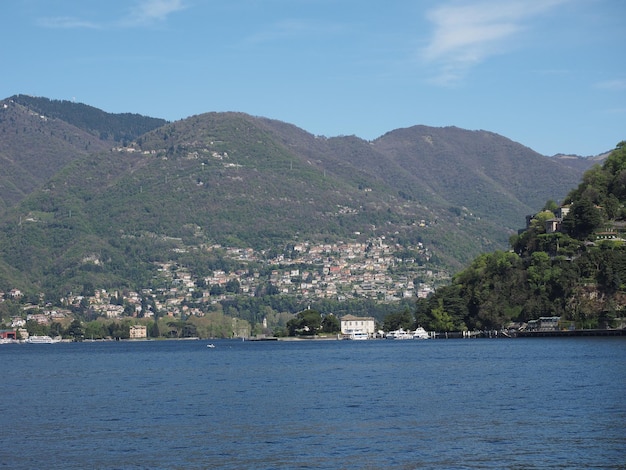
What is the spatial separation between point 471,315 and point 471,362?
276 ft

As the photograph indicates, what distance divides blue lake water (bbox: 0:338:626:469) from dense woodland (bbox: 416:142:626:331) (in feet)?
211

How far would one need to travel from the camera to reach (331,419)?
53500 millimetres

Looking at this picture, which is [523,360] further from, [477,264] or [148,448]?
[477,264]

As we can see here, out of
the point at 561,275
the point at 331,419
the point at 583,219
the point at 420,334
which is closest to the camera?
the point at 331,419

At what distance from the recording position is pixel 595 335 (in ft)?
497

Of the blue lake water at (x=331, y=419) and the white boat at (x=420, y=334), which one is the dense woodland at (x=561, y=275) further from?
the blue lake water at (x=331, y=419)

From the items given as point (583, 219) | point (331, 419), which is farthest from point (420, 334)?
point (331, 419)

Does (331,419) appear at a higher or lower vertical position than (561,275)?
lower

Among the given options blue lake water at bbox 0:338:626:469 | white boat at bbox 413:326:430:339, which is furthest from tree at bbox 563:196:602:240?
blue lake water at bbox 0:338:626:469

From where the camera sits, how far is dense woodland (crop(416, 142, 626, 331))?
155500mm

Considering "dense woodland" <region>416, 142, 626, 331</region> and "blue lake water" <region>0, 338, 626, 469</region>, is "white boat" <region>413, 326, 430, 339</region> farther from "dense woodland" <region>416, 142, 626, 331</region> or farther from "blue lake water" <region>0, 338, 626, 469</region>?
"blue lake water" <region>0, 338, 626, 469</region>

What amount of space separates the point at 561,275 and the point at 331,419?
4409 inches

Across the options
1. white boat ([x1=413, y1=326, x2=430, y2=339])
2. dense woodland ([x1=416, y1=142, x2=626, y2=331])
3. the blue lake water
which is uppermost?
dense woodland ([x1=416, y1=142, x2=626, y2=331])

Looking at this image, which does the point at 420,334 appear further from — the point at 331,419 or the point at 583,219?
the point at 331,419
